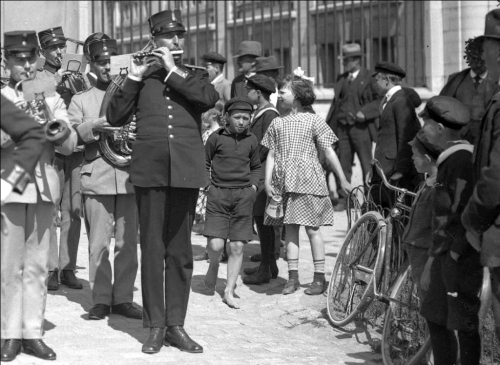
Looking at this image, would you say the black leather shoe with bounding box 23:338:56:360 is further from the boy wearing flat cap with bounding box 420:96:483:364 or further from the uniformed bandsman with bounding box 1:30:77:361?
the boy wearing flat cap with bounding box 420:96:483:364

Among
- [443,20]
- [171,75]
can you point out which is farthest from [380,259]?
[443,20]

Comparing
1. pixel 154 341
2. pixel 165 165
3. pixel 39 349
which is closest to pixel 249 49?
pixel 165 165

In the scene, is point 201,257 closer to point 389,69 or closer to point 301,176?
point 301,176

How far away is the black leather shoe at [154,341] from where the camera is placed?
6723 millimetres

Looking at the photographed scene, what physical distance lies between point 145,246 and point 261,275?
8.87 ft

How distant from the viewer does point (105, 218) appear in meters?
7.80

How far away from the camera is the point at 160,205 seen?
6.84 meters

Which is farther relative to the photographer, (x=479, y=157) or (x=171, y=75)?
(x=171, y=75)

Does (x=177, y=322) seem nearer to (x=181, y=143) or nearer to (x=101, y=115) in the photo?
(x=181, y=143)

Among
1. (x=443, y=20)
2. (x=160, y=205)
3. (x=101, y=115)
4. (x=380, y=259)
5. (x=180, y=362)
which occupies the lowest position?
(x=180, y=362)

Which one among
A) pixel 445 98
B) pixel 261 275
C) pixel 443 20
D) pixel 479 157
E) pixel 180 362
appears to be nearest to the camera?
pixel 479 157

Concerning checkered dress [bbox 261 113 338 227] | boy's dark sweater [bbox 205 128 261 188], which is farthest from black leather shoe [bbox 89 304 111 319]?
checkered dress [bbox 261 113 338 227]

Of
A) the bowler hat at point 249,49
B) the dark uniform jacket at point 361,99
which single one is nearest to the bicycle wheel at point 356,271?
the bowler hat at point 249,49

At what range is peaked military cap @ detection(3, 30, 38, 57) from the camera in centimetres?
630
